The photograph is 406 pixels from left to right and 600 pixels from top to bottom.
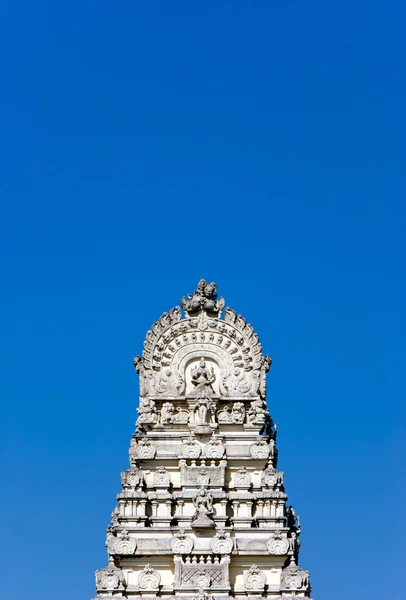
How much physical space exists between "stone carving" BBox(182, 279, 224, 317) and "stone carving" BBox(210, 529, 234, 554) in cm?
1008

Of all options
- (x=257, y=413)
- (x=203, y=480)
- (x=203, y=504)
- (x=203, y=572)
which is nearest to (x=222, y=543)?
(x=203, y=572)

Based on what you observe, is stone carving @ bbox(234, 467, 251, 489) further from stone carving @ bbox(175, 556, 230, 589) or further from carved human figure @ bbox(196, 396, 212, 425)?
stone carving @ bbox(175, 556, 230, 589)

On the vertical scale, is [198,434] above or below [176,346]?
below

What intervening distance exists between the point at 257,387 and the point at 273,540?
22.5 ft

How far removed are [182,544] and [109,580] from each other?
10.3 ft

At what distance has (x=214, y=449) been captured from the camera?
53.2 m

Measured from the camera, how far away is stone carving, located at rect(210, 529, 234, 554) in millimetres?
50562

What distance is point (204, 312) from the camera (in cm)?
5603

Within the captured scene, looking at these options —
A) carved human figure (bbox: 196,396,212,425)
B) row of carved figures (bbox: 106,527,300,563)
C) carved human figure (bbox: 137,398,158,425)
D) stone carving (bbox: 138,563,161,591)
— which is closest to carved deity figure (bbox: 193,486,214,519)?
row of carved figures (bbox: 106,527,300,563)

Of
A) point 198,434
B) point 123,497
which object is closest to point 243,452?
point 198,434

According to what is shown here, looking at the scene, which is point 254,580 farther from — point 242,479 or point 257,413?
point 257,413
